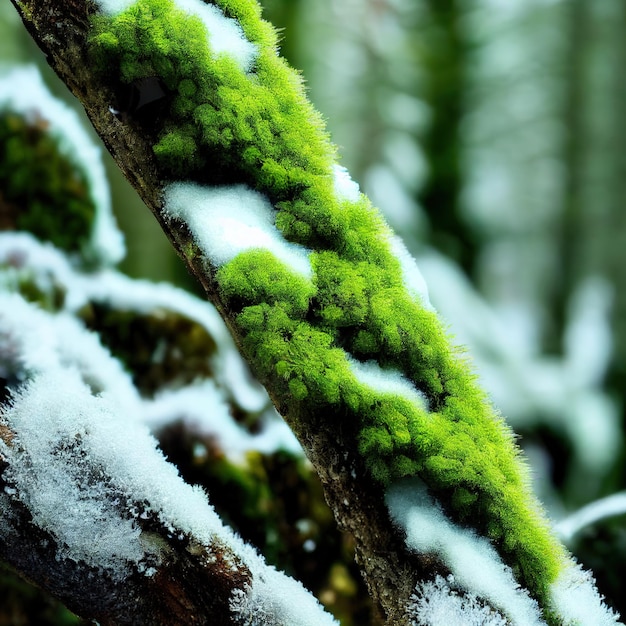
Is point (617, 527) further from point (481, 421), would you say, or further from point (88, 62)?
point (88, 62)

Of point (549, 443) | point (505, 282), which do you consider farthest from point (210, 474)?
point (505, 282)

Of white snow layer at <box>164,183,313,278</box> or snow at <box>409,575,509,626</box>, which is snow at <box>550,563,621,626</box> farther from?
white snow layer at <box>164,183,313,278</box>

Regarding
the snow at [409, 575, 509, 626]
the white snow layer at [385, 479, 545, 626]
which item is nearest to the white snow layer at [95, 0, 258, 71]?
the white snow layer at [385, 479, 545, 626]

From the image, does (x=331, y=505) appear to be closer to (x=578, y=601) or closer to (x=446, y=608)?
(x=446, y=608)

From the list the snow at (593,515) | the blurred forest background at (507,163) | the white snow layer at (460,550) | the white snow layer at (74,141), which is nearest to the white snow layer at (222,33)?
the white snow layer at (460,550)

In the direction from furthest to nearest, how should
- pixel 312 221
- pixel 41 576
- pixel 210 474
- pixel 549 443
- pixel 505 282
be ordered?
1. pixel 505 282
2. pixel 549 443
3. pixel 210 474
4. pixel 312 221
5. pixel 41 576

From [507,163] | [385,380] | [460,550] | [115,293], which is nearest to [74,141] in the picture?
[115,293]

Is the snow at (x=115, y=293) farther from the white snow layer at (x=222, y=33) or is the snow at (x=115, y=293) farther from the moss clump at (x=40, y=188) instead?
the white snow layer at (x=222, y=33)
